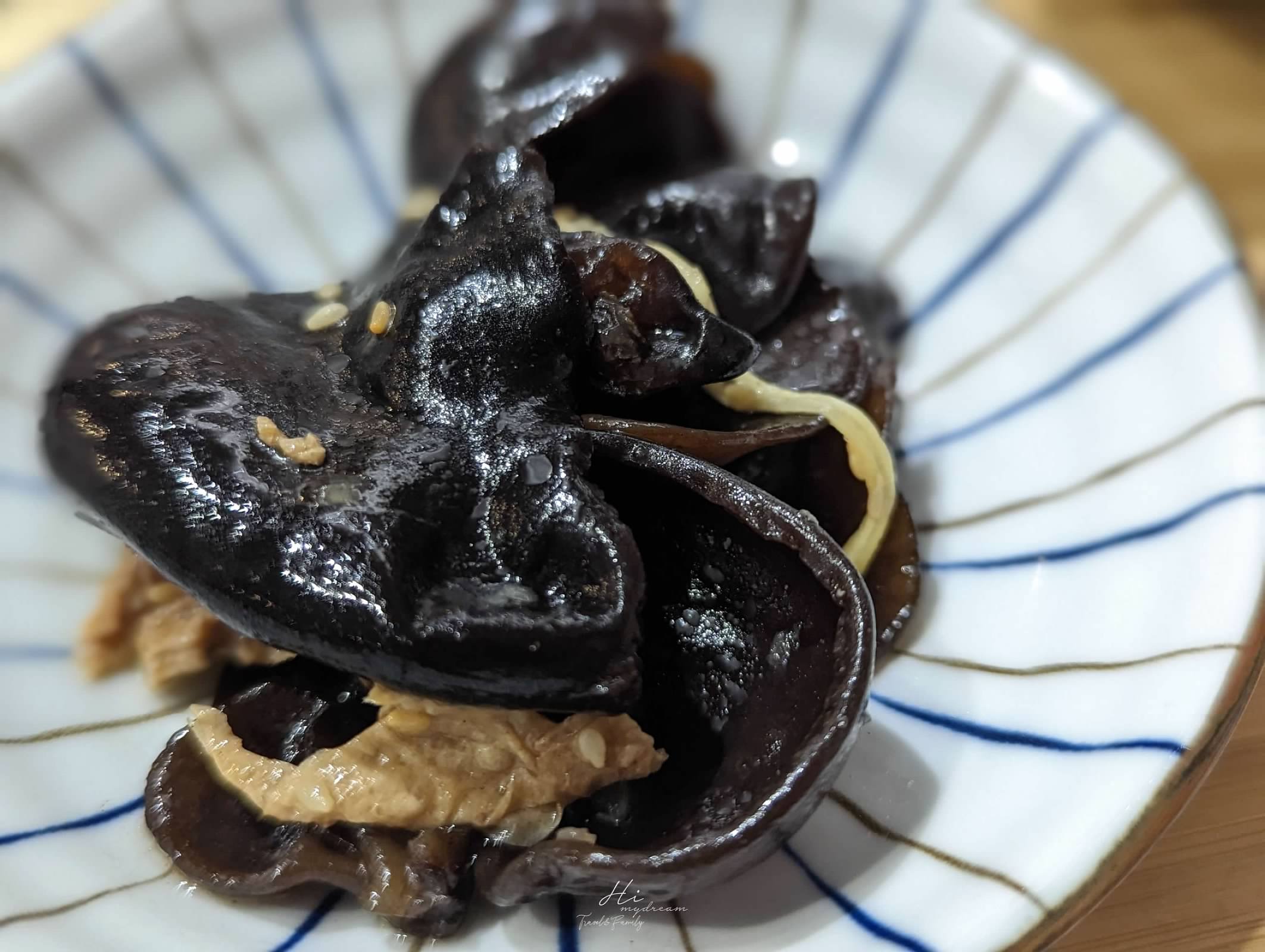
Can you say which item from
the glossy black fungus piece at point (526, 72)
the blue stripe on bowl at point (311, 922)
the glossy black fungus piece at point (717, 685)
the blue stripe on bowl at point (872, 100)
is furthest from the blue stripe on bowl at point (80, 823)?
the blue stripe on bowl at point (872, 100)

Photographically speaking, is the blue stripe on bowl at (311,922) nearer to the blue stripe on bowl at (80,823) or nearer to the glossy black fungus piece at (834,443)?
the blue stripe on bowl at (80,823)

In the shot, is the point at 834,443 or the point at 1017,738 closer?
the point at 1017,738

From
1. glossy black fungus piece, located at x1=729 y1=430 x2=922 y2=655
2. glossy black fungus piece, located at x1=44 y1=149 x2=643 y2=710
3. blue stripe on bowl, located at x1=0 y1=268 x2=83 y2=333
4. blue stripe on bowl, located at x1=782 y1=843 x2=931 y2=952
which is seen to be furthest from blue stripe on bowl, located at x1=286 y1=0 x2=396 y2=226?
blue stripe on bowl, located at x1=782 y1=843 x2=931 y2=952

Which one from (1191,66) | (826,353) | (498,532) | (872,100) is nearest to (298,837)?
(498,532)

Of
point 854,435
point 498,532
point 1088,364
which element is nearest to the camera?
point 498,532

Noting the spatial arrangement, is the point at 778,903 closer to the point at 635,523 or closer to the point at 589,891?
the point at 589,891

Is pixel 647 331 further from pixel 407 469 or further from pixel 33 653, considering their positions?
pixel 33 653

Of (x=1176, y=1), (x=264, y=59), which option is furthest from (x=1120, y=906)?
(x=1176, y=1)
